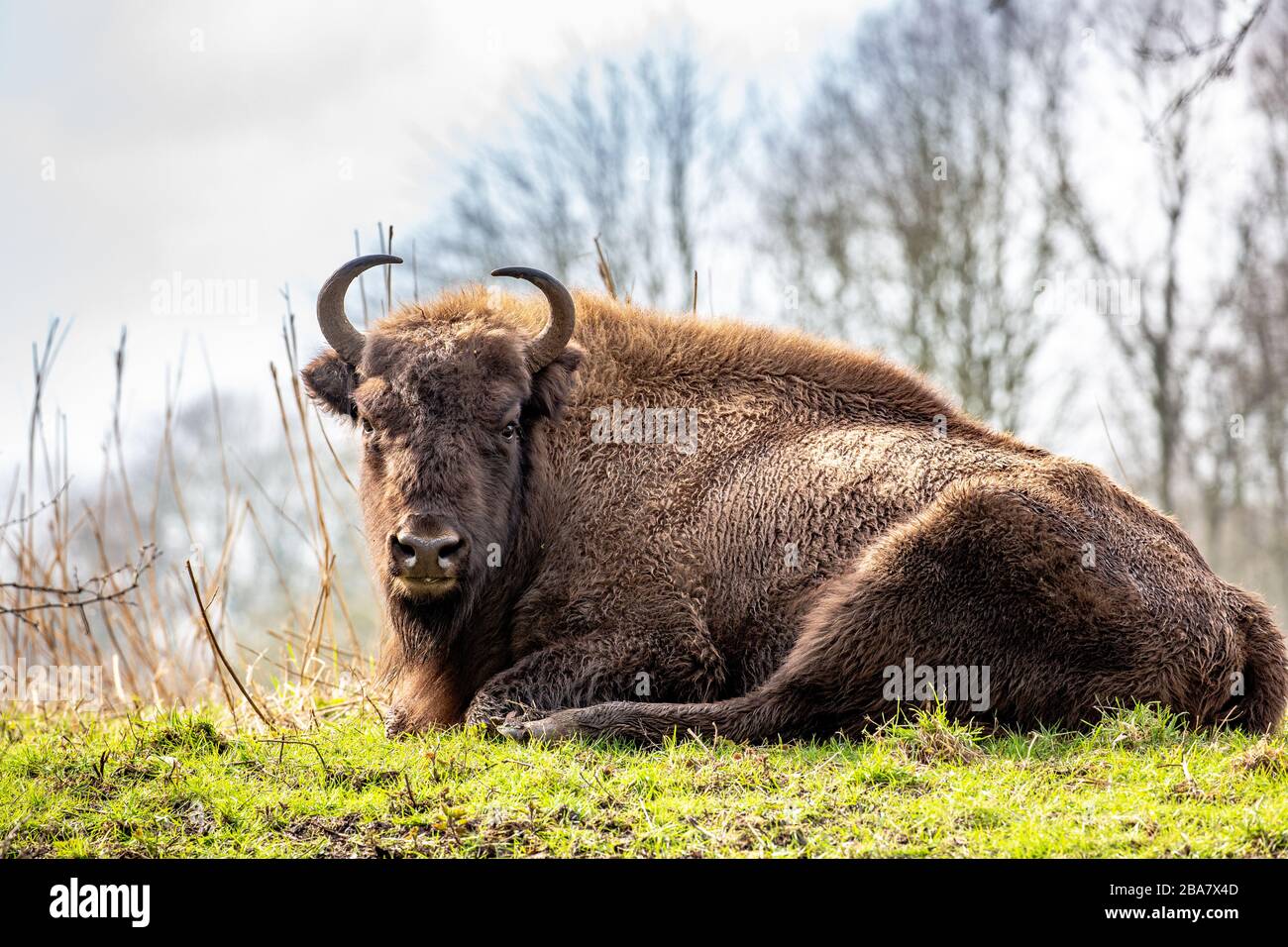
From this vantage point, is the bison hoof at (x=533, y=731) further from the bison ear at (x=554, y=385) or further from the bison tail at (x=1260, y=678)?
the bison tail at (x=1260, y=678)

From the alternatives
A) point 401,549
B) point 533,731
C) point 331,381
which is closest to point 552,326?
point 331,381

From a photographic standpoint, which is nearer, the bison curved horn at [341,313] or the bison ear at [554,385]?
the bison curved horn at [341,313]

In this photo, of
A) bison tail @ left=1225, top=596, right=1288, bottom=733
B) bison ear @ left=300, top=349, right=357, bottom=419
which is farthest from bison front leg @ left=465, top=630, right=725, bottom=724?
bison tail @ left=1225, top=596, right=1288, bottom=733

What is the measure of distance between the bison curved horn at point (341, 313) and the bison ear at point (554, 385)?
97 centimetres

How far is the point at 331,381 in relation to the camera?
20.6 feet

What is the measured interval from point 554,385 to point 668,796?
250 centimetres

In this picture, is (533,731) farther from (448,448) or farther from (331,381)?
(331,381)

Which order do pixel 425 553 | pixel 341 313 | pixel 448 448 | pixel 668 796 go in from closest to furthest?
pixel 668 796 < pixel 425 553 < pixel 448 448 < pixel 341 313

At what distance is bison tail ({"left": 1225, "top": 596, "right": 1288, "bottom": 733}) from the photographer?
561 centimetres

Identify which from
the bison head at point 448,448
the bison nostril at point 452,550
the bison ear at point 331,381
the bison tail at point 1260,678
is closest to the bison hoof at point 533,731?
the bison head at point 448,448

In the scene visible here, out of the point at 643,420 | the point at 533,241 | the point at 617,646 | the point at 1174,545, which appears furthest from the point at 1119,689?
the point at 533,241

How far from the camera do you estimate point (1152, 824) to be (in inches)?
158

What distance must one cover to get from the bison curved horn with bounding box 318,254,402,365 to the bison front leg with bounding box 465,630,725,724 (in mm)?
1942

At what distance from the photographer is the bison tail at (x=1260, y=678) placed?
18.4 feet
